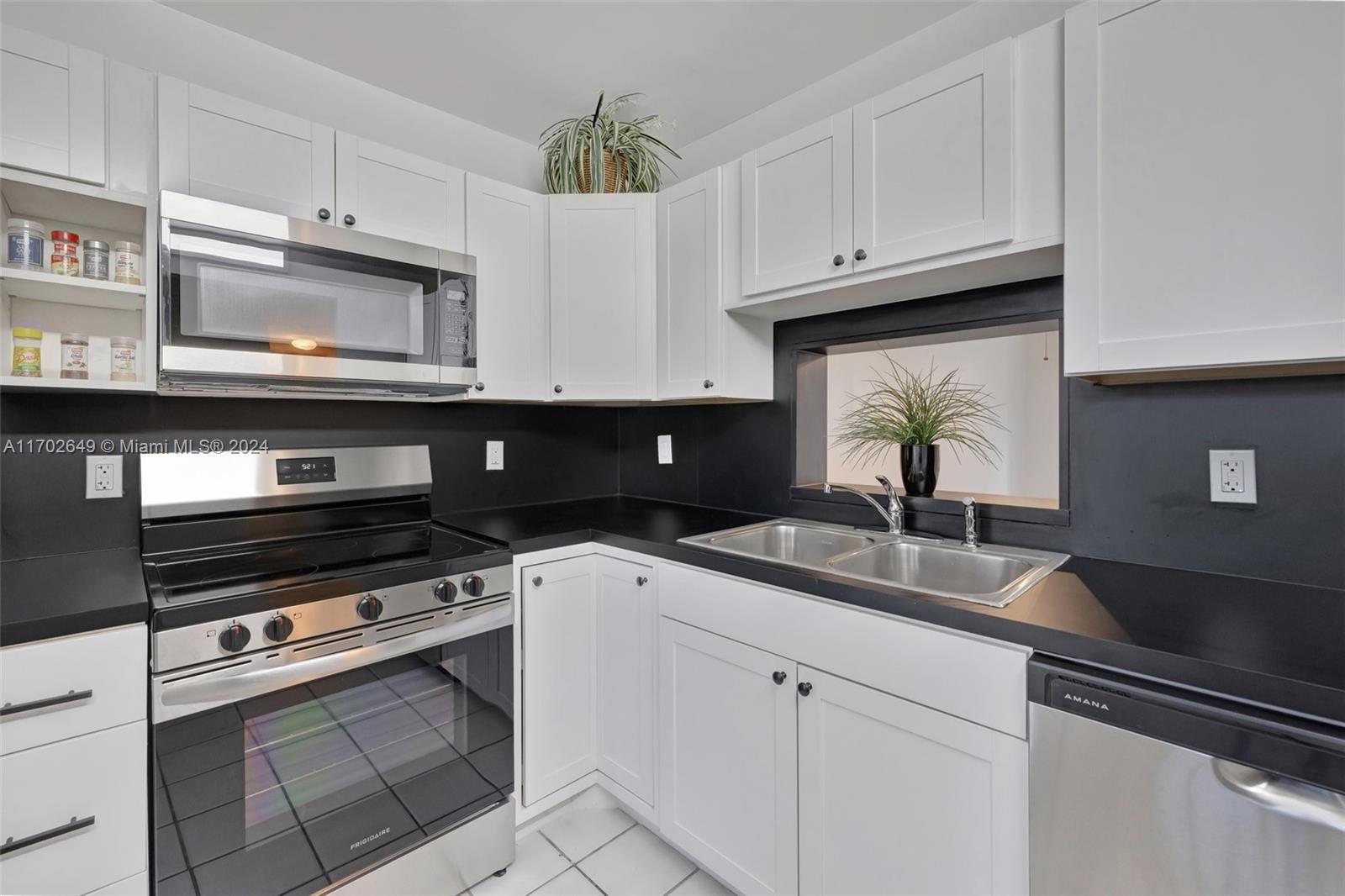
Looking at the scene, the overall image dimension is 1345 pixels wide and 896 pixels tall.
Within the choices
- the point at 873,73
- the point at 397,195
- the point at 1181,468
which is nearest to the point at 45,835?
the point at 397,195

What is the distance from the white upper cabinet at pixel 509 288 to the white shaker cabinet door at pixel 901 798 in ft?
4.61

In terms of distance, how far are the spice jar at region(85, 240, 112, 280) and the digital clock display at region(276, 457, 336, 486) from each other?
0.65 meters

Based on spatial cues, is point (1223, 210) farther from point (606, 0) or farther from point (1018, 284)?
point (606, 0)

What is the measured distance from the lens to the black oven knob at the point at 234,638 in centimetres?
122

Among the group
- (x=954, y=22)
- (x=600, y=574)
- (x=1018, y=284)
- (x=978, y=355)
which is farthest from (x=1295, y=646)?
(x=978, y=355)

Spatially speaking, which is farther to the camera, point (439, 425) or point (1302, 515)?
point (439, 425)

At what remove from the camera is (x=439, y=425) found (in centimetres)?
224

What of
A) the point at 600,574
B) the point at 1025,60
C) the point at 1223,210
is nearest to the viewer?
the point at 1223,210

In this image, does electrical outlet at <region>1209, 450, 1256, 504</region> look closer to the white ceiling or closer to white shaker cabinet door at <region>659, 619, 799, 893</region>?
white shaker cabinet door at <region>659, 619, 799, 893</region>

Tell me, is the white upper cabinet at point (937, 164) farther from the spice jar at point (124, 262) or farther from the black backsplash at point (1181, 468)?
the spice jar at point (124, 262)

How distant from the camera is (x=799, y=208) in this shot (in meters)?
1.72

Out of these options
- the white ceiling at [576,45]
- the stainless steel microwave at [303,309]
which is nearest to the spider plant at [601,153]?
the white ceiling at [576,45]

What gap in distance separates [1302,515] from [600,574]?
1761mm

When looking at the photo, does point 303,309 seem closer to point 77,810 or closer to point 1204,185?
point 77,810
